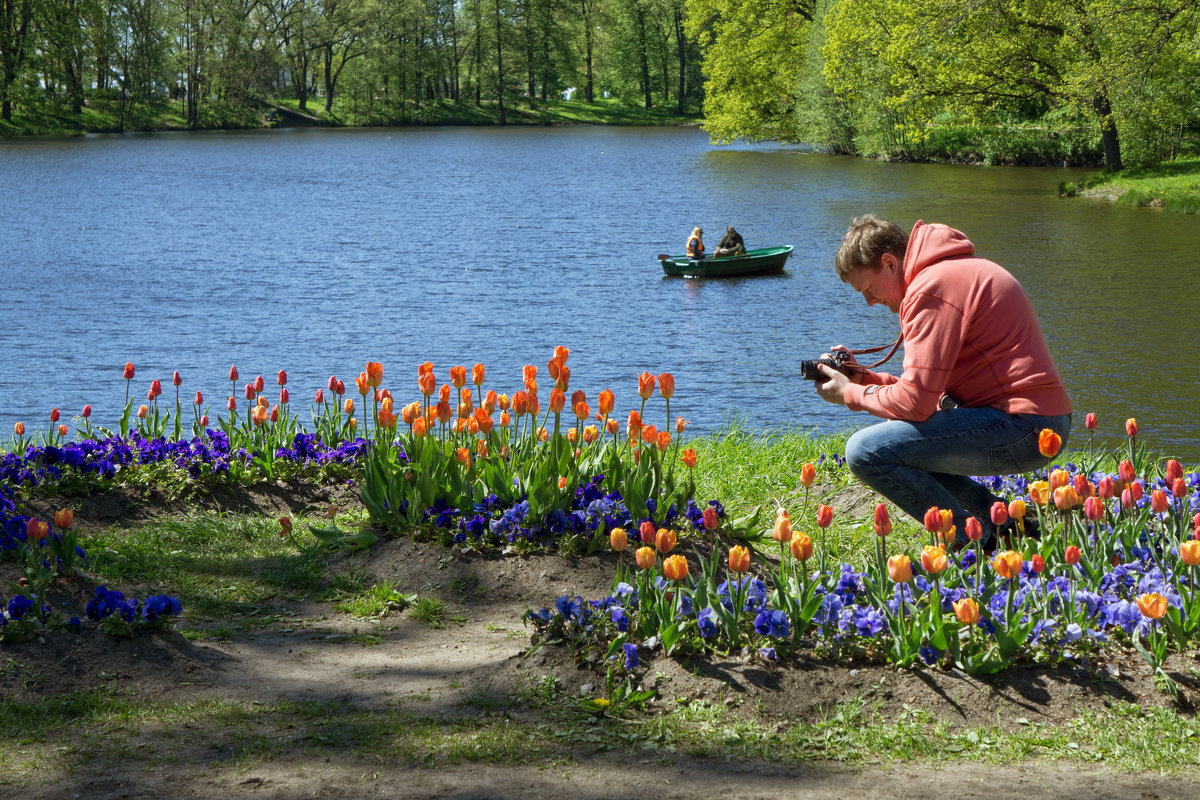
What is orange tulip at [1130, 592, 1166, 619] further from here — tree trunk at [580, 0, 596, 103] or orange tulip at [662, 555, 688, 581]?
tree trunk at [580, 0, 596, 103]

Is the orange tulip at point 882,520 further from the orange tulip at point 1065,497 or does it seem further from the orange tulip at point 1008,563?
the orange tulip at point 1065,497

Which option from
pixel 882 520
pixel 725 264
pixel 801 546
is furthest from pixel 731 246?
pixel 801 546

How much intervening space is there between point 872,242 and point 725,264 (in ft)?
65.1

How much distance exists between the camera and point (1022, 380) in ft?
15.0

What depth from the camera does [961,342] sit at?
4.45m

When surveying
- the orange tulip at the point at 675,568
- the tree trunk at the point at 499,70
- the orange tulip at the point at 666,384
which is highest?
the tree trunk at the point at 499,70

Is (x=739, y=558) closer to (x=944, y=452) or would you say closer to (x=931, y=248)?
(x=944, y=452)

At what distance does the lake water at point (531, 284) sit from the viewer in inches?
594

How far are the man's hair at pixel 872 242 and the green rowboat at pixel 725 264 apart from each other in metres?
19.5

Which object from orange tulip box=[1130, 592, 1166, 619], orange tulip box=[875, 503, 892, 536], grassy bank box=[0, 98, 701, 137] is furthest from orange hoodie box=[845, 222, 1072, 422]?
grassy bank box=[0, 98, 701, 137]

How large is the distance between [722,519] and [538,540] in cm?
93

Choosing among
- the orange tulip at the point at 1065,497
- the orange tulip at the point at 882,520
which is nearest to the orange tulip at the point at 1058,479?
the orange tulip at the point at 1065,497

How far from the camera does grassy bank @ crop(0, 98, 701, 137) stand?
8519 centimetres

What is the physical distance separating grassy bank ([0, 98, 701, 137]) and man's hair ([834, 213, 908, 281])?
8558cm
